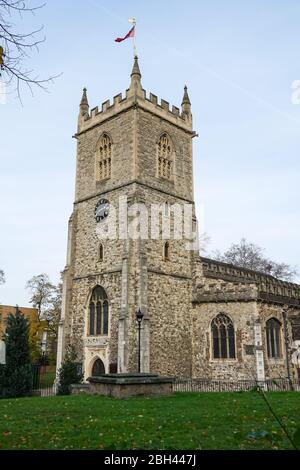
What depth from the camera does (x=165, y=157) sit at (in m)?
27.5

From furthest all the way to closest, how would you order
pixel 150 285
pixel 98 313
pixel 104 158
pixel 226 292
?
pixel 104 158
pixel 98 313
pixel 226 292
pixel 150 285

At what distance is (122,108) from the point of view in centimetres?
2664

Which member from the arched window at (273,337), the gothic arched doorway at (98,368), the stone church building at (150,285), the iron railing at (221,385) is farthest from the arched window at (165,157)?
the iron railing at (221,385)

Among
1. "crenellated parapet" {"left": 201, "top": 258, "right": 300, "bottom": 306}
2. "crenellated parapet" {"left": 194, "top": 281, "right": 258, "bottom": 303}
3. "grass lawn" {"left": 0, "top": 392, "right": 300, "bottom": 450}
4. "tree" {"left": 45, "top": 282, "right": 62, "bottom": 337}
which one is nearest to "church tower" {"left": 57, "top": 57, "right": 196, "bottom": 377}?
"crenellated parapet" {"left": 194, "top": 281, "right": 258, "bottom": 303}

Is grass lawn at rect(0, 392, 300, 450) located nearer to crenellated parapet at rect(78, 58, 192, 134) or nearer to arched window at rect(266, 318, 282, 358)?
arched window at rect(266, 318, 282, 358)

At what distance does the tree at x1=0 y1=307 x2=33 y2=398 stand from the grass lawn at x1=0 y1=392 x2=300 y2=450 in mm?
6601

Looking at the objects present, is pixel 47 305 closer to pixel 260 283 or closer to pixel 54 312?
pixel 54 312

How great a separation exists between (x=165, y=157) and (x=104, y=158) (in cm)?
403

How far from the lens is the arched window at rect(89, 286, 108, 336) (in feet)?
78.9

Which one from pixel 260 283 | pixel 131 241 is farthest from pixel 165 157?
pixel 260 283
